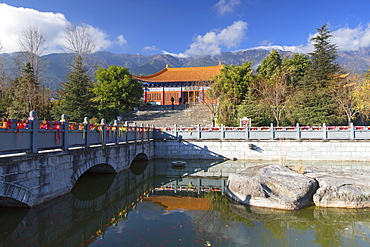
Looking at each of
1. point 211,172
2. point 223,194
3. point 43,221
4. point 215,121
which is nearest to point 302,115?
point 215,121

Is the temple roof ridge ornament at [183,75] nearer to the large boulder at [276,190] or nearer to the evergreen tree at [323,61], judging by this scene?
the evergreen tree at [323,61]

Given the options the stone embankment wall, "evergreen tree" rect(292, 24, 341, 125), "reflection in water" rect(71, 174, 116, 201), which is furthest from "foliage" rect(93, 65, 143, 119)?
"evergreen tree" rect(292, 24, 341, 125)

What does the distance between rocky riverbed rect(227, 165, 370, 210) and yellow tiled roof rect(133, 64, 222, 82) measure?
23977 mm

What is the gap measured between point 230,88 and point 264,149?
8.47m

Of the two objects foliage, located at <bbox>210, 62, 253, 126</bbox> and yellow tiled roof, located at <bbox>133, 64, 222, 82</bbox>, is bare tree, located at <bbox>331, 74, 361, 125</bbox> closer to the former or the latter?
foliage, located at <bbox>210, 62, 253, 126</bbox>

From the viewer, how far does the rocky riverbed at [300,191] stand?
7.05 m

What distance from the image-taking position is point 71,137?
7523mm

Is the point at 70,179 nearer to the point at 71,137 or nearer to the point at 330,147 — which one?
the point at 71,137

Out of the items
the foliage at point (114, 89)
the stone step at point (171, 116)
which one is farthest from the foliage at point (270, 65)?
the foliage at point (114, 89)

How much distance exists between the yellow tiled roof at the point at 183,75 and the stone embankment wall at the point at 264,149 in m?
15.8

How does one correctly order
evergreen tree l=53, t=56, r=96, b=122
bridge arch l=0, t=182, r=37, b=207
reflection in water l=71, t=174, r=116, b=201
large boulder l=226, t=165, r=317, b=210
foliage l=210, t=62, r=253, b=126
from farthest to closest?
foliage l=210, t=62, r=253, b=126 → evergreen tree l=53, t=56, r=96, b=122 → reflection in water l=71, t=174, r=116, b=201 → large boulder l=226, t=165, r=317, b=210 → bridge arch l=0, t=182, r=37, b=207

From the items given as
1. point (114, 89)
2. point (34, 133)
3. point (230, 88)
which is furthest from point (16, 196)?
point (114, 89)

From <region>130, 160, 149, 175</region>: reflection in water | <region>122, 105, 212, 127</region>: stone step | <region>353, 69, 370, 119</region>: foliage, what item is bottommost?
<region>130, 160, 149, 175</region>: reflection in water

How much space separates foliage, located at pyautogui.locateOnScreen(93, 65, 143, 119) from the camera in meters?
24.4
